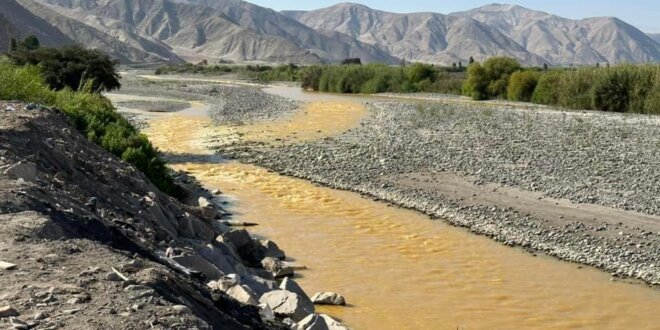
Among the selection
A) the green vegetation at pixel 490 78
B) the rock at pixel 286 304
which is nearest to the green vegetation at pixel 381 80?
the green vegetation at pixel 490 78

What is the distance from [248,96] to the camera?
59.6 metres

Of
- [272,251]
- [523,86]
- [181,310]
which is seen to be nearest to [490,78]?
[523,86]

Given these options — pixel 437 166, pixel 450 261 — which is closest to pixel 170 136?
A: pixel 437 166

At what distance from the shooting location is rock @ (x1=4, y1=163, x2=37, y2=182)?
29.2 feet

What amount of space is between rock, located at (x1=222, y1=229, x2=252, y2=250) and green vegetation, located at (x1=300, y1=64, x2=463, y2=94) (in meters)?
61.5

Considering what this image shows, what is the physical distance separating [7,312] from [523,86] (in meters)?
57.6

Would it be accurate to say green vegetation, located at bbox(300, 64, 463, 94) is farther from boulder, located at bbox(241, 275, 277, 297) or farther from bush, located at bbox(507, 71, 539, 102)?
boulder, located at bbox(241, 275, 277, 297)

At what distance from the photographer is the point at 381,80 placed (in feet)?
252

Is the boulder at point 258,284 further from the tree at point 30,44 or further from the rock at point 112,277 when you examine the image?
the tree at point 30,44

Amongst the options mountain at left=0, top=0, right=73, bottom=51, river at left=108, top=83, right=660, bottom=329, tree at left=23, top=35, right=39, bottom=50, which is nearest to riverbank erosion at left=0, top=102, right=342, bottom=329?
river at left=108, top=83, right=660, bottom=329

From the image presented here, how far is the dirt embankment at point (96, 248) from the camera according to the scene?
5.44 meters

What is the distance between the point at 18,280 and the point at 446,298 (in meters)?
7.67

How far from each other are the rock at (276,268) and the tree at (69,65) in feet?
62.1

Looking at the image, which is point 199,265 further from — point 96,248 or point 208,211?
point 208,211
